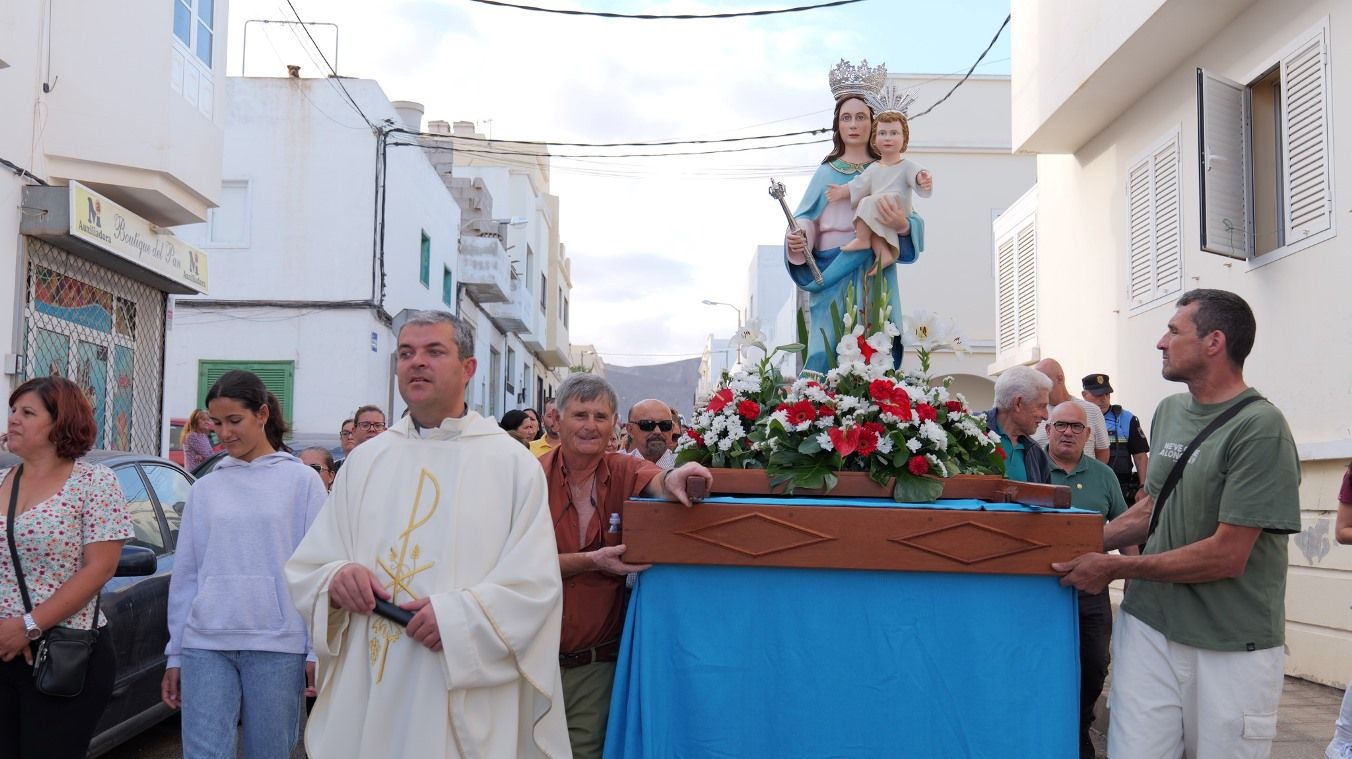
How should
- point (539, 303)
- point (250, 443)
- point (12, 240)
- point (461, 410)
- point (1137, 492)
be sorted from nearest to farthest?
point (461, 410), point (250, 443), point (1137, 492), point (12, 240), point (539, 303)

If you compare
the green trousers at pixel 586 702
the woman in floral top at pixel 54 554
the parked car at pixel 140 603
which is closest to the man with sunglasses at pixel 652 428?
the parked car at pixel 140 603

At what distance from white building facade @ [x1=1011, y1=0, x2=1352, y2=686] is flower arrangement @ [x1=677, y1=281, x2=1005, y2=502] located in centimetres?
481

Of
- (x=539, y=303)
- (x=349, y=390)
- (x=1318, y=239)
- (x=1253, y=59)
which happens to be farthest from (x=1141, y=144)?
(x=539, y=303)

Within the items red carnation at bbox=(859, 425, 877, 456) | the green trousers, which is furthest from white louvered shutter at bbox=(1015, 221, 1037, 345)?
the green trousers

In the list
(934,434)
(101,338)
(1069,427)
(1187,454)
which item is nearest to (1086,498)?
(1069,427)

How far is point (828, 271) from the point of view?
16.3 feet

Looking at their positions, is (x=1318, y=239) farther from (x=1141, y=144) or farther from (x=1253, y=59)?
(x=1141, y=144)

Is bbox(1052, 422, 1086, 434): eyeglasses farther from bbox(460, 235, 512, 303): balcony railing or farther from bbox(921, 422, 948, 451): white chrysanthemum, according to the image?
bbox(460, 235, 512, 303): balcony railing

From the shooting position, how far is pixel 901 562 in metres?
3.37

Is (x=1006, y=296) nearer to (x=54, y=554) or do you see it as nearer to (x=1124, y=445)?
(x=1124, y=445)

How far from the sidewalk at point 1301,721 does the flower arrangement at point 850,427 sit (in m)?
3.24

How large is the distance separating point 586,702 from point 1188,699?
1.80m

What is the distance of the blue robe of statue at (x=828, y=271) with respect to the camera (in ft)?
16.0

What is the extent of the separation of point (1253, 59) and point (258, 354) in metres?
15.6
